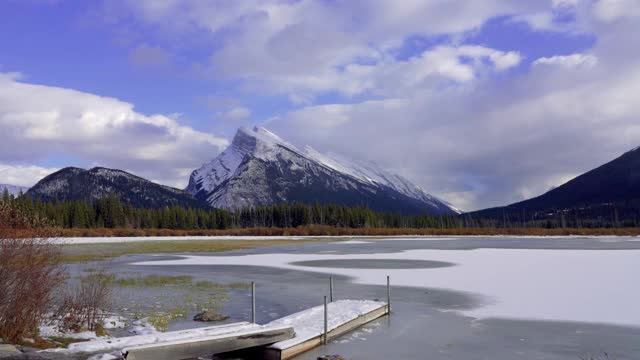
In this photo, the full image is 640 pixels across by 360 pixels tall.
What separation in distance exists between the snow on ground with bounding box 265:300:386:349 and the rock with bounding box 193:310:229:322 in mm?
2343

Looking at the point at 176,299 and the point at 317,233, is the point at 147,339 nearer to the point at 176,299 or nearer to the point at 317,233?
the point at 176,299

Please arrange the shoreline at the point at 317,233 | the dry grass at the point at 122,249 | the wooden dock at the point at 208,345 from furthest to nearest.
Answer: the shoreline at the point at 317,233, the dry grass at the point at 122,249, the wooden dock at the point at 208,345

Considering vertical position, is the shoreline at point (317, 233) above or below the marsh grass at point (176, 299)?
above

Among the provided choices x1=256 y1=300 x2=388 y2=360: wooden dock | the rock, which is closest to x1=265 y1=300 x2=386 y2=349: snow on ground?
x1=256 y1=300 x2=388 y2=360: wooden dock

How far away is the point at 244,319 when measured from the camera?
19.5m

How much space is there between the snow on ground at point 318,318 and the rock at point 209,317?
2343mm

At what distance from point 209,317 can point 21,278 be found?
21.9 feet

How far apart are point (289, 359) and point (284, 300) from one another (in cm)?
932

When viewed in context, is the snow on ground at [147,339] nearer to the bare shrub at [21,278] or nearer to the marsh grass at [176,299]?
the bare shrub at [21,278]

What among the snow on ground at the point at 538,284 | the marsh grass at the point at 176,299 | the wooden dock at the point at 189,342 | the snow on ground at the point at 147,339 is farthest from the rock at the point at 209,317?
the snow on ground at the point at 538,284

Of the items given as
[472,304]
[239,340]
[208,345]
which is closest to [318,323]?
[239,340]

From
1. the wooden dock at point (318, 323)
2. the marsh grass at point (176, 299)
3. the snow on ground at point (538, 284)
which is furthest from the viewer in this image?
the snow on ground at point (538, 284)

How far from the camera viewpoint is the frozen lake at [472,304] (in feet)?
50.7

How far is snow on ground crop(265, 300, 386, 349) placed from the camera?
15796 millimetres
